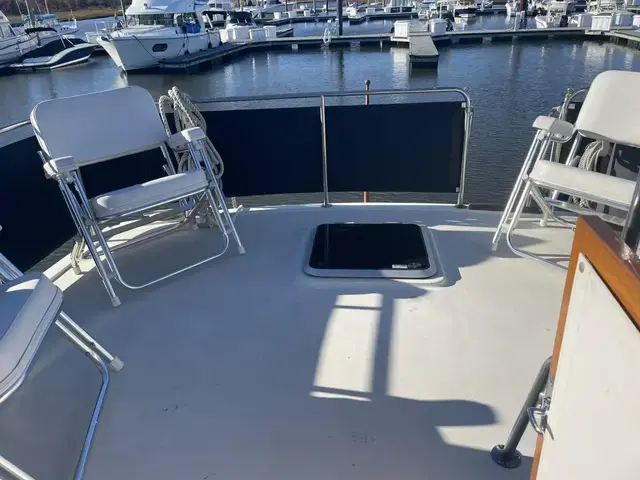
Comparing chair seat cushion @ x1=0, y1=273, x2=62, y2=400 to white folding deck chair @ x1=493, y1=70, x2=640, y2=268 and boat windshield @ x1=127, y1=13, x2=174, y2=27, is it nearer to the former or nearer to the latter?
white folding deck chair @ x1=493, y1=70, x2=640, y2=268

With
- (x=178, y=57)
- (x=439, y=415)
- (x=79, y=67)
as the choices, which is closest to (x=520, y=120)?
(x=439, y=415)

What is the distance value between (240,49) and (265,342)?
26046 mm

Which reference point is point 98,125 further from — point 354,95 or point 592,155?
point 592,155

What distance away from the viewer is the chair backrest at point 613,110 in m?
2.23

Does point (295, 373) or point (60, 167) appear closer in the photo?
point (295, 373)

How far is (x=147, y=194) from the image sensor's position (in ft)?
7.20

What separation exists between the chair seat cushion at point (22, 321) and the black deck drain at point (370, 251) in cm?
116

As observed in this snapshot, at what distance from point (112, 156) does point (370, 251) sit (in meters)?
1.37

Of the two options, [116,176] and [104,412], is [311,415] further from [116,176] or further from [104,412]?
[116,176]

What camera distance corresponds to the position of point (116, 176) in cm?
279

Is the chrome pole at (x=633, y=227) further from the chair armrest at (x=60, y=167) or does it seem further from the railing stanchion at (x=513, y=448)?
the chair armrest at (x=60, y=167)

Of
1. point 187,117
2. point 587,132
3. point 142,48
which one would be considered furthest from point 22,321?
point 142,48

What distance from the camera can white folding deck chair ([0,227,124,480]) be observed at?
1.13 m

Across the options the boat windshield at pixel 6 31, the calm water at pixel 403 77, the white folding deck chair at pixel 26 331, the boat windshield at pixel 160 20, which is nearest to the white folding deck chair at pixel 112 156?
the white folding deck chair at pixel 26 331
